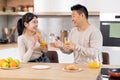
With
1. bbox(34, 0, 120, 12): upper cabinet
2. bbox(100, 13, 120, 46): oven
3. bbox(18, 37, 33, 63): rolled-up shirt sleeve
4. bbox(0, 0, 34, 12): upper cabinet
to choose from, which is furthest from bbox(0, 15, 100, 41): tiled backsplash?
bbox(18, 37, 33, 63): rolled-up shirt sleeve

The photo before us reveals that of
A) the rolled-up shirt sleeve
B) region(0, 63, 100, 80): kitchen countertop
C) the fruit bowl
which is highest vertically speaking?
the rolled-up shirt sleeve

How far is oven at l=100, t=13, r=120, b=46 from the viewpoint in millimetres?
4031

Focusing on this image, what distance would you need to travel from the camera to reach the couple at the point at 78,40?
2826 millimetres

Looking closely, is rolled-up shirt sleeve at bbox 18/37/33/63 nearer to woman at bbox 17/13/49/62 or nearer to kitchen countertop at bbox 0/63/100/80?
woman at bbox 17/13/49/62

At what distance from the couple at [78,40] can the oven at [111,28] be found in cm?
109

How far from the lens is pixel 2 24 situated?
5.13 metres

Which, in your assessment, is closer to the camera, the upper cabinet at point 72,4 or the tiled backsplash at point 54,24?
the upper cabinet at point 72,4

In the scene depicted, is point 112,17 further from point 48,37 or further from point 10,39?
point 10,39

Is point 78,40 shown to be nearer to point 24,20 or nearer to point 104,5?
point 24,20

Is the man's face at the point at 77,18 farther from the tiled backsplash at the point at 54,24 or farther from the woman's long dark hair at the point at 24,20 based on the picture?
the tiled backsplash at the point at 54,24

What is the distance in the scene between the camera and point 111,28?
4.07 m

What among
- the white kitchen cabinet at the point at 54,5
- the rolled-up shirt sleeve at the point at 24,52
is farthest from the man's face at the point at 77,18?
the white kitchen cabinet at the point at 54,5

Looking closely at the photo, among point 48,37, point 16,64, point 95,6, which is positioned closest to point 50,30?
point 48,37

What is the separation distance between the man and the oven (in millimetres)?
1087
